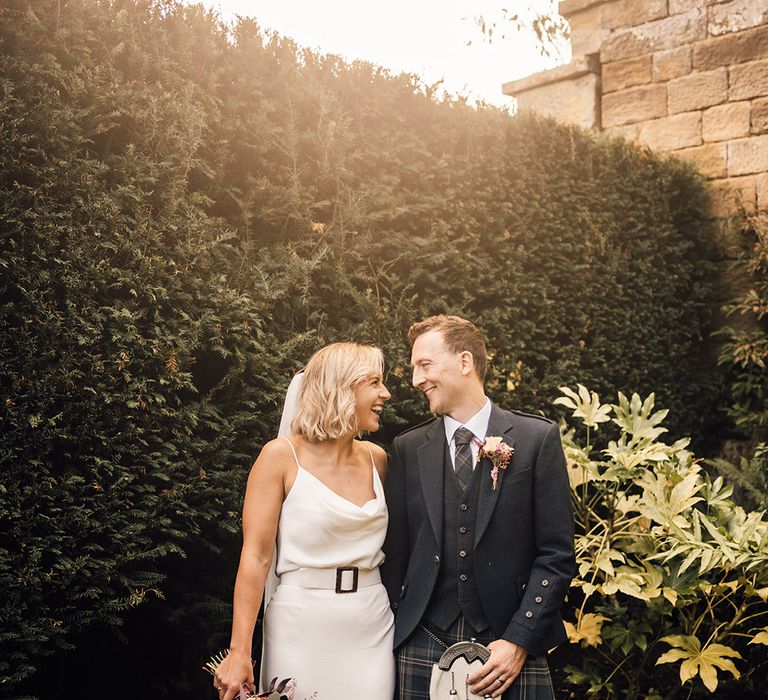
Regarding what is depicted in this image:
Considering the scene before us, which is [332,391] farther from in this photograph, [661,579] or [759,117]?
[759,117]

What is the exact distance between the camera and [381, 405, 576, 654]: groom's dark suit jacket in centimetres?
264

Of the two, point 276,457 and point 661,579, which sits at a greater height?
point 276,457

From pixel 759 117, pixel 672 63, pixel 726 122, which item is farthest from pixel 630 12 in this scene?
pixel 759 117

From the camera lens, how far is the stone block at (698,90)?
6.91 m

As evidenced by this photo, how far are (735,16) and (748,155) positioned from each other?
1197mm

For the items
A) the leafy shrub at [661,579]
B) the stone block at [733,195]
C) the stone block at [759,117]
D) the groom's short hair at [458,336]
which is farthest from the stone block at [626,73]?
the groom's short hair at [458,336]

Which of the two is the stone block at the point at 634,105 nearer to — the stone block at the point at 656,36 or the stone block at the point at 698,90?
the stone block at the point at 698,90

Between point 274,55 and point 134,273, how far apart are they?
1.45 meters

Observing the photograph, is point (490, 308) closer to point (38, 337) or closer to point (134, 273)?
point (134, 273)

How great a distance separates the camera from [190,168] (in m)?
3.29

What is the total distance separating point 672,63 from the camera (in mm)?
7184

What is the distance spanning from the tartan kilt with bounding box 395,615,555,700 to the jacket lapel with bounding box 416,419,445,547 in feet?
1.02

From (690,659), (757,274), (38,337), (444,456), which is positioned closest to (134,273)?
(38,337)

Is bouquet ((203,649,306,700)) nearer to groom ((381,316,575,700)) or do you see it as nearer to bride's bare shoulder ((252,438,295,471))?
groom ((381,316,575,700))
